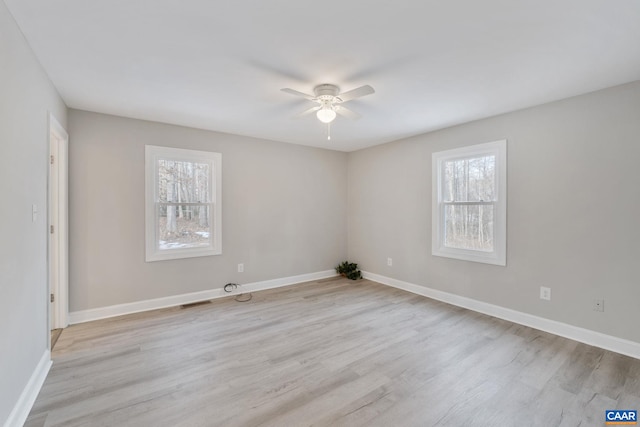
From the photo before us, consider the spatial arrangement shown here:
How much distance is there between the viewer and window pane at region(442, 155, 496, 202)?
3.57 meters

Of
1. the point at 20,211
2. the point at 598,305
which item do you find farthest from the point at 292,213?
the point at 598,305

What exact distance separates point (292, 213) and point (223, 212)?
1.18m

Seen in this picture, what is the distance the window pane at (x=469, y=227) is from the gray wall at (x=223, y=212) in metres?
2.08

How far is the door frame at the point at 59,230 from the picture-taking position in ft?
9.80

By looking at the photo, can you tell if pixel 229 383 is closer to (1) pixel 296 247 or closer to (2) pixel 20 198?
(2) pixel 20 198

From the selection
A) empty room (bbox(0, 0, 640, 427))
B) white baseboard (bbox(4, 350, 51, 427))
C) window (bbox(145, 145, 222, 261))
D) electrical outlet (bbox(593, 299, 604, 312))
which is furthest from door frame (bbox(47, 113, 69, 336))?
electrical outlet (bbox(593, 299, 604, 312))

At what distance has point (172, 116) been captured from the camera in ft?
11.4

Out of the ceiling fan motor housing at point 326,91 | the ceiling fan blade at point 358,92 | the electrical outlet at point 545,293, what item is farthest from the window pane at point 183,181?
the electrical outlet at point 545,293

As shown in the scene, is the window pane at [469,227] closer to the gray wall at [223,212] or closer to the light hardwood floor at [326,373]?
the light hardwood floor at [326,373]

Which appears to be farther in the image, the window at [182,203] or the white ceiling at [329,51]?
the window at [182,203]

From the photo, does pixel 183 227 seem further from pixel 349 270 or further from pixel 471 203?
pixel 471 203

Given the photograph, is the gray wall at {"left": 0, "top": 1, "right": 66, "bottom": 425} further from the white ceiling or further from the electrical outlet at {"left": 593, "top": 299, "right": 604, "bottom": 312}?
the electrical outlet at {"left": 593, "top": 299, "right": 604, "bottom": 312}

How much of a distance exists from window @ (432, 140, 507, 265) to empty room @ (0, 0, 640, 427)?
0.03 m

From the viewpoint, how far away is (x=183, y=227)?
3922 millimetres
